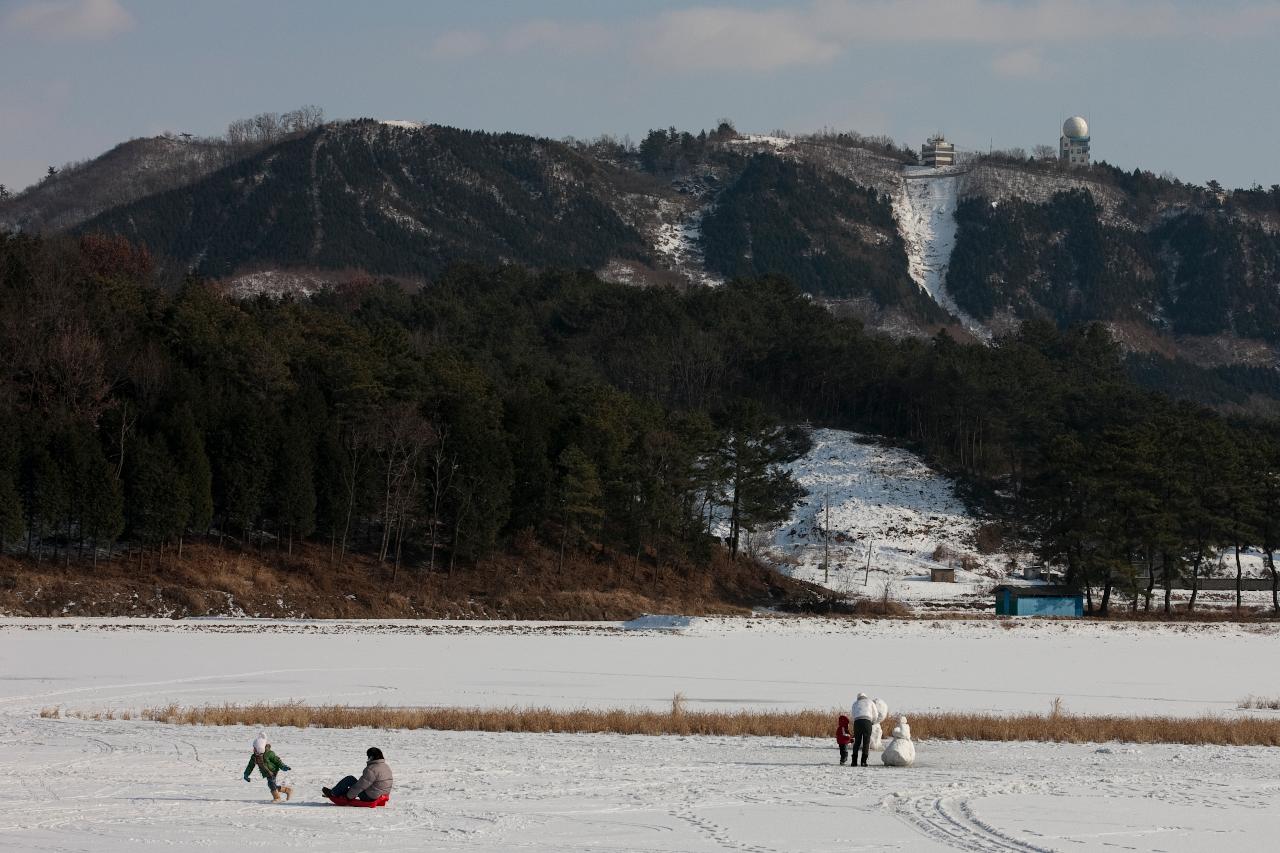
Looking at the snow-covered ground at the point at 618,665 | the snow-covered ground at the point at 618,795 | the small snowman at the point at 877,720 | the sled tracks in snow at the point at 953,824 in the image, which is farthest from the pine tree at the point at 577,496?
the sled tracks in snow at the point at 953,824

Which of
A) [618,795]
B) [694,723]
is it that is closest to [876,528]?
[694,723]

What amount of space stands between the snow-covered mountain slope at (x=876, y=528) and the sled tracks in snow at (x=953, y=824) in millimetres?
51763

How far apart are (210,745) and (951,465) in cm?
7577

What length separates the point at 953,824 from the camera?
16.1 meters

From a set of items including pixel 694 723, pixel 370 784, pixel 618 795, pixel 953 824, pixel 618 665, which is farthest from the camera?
pixel 618 665

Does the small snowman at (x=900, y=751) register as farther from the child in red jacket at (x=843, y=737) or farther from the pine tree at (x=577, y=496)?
the pine tree at (x=577, y=496)

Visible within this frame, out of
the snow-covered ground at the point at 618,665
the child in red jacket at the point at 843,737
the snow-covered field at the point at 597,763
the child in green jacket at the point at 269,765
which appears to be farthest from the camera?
the snow-covered ground at the point at 618,665

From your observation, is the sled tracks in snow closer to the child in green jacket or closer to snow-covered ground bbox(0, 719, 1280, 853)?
snow-covered ground bbox(0, 719, 1280, 853)

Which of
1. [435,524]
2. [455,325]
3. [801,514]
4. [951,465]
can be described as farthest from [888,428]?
[435,524]

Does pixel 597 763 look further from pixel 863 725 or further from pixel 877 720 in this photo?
pixel 877 720

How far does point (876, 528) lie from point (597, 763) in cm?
6408

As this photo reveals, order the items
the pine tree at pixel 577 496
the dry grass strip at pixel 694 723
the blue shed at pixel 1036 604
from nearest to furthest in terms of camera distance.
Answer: the dry grass strip at pixel 694 723 < the pine tree at pixel 577 496 < the blue shed at pixel 1036 604

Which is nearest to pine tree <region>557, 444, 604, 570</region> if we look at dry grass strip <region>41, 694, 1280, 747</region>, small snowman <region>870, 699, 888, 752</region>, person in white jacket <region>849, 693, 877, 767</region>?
dry grass strip <region>41, 694, 1280, 747</region>

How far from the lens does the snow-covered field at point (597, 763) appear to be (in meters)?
15.4
